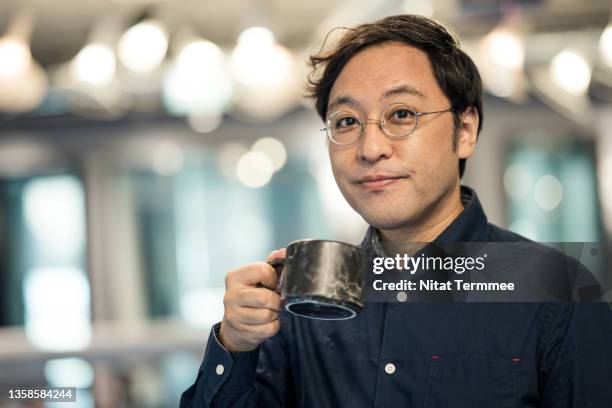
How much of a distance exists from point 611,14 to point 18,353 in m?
2.74

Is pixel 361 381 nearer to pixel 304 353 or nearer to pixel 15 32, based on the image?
pixel 304 353

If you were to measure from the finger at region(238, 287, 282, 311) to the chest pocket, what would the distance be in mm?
215

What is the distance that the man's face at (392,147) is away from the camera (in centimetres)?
108

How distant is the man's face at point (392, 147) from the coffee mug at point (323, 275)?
20 centimetres

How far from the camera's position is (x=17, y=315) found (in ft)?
14.7

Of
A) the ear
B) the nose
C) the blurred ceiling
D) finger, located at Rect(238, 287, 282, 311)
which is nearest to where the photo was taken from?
finger, located at Rect(238, 287, 282, 311)

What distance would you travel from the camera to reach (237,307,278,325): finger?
961 millimetres

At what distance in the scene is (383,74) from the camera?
1114mm

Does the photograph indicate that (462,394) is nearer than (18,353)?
Yes

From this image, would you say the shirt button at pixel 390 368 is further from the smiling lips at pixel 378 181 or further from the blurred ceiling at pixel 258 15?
the blurred ceiling at pixel 258 15

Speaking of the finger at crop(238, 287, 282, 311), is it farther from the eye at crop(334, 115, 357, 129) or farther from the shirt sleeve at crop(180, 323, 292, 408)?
the eye at crop(334, 115, 357, 129)

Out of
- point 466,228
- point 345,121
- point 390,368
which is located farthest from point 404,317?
point 345,121

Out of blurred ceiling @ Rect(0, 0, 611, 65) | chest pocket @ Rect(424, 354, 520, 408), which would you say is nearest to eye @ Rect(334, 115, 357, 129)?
chest pocket @ Rect(424, 354, 520, 408)

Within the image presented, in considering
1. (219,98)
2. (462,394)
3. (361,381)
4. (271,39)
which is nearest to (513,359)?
(462,394)
